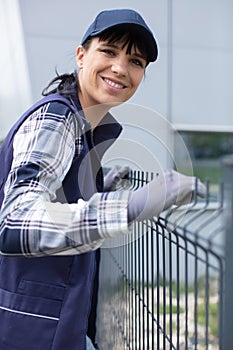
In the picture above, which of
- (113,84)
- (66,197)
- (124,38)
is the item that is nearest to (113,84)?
(113,84)

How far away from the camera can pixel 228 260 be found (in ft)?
2.10

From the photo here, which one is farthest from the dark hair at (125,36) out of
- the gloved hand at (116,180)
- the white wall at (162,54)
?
the white wall at (162,54)

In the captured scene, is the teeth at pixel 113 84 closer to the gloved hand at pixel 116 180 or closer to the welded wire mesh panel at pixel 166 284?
the welded wire mesh panel at pixel 166 284

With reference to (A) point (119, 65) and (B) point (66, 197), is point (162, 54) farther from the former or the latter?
(B) point (66, 197)

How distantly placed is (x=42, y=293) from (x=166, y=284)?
36 centimetres

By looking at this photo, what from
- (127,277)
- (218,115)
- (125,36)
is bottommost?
(218,115)

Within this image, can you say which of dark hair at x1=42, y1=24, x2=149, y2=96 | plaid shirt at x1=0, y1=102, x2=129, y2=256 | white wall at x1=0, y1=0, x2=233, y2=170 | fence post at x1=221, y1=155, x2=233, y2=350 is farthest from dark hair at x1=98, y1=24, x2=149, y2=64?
white wall at x1=0, y1=0, x2=233, y2=170

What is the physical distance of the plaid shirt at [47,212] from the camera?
0.77 metres

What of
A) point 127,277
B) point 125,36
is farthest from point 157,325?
point 125,36

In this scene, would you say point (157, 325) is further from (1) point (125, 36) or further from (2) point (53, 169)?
(1) point (125, 36)

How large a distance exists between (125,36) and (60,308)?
71 cm

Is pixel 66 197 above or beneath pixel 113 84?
beneath

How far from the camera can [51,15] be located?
327 cm

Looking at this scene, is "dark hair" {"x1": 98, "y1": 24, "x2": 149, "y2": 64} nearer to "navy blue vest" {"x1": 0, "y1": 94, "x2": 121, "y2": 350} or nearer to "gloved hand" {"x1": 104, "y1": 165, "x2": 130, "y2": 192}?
"navy blue vest" {"x1": 0, "y1": 94, "x2": 121, "y2": 350}
